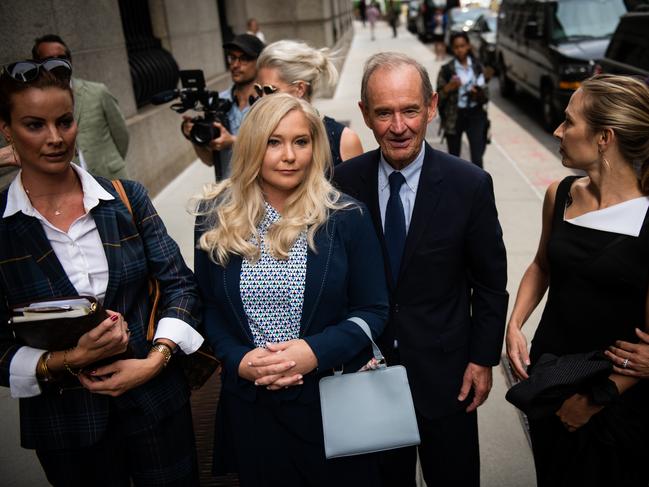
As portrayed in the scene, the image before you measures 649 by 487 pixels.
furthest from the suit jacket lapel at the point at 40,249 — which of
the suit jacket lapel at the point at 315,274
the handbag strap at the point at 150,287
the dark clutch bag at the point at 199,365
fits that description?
the suit jacket lapel at the point at 315,274

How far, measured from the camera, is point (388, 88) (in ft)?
7.36

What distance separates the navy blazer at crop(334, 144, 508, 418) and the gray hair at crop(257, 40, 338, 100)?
51.1 inches

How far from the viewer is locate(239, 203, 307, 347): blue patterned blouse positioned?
6.84ft

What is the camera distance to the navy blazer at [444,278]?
7.41ft

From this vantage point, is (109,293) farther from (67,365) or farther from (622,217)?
(622,217)

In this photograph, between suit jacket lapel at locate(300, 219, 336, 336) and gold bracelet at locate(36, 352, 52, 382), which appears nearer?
gold bracelet at locate(36, 352, 52, 382)

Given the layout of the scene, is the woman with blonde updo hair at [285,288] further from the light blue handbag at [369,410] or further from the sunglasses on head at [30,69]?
the sunglasses on head at [30,69]

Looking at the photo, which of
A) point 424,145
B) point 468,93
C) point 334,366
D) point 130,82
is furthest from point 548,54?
point 334,366

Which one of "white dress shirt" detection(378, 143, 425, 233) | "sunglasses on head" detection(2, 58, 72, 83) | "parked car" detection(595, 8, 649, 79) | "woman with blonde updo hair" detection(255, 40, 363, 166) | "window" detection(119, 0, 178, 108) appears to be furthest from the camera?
"window" detection(119, 0, 178, 108)

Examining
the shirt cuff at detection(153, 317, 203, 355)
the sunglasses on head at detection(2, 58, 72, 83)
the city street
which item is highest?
the sunglasses on head at detection(2, 58, 72, 83)

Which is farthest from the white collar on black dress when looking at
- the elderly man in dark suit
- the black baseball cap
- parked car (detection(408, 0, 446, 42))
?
parked car (detection(408, 0, 446, 42))

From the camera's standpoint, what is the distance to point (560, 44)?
10586 millimetres

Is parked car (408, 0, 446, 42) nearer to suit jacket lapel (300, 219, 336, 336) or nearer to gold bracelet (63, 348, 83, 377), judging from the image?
suit jacket lapel (300, 219, 336, 336)

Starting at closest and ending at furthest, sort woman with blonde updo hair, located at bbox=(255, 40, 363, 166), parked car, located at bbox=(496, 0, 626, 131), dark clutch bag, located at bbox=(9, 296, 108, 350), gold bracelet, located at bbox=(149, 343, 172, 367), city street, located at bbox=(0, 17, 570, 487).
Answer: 1. dark clutch bag, located at bbox=(9, 296, 108, 350)
2. gold bracelet, located at bbox=(149, 343, 172, 367)
3. city street, located at bbox=(0, 17, 570, 487)
4. woman with blonde updo hair, located at bbox=(255, 40, 363, 166)
5. parked car, located at bbox=(496, 0, 626, 131)
